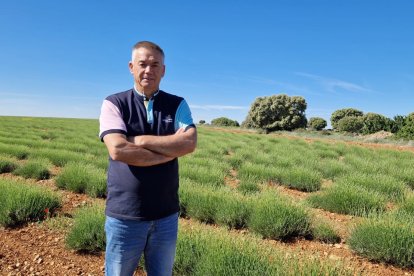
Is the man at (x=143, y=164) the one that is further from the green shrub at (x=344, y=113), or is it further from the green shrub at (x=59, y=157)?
the green shrub at (x=344, y=113)

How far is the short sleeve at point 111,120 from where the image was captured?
96.9 inches

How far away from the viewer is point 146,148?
2418mm

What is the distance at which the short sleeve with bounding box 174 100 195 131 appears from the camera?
2.66 meters

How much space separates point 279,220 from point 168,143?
9.67ft

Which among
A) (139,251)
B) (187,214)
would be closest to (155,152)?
(139,251)

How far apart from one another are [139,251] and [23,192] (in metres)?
3.68

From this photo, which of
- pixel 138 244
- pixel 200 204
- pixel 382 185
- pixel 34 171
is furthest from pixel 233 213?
pixel 34 171

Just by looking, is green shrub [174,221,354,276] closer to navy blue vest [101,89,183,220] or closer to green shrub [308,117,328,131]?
navy blue vest [101,89,183,220]

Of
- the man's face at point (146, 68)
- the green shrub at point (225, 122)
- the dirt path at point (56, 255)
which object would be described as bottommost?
the dirt path at point (56, 255)

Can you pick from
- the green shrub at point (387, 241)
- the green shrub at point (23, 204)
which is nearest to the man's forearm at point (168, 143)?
the green shrub at point (387, 241)

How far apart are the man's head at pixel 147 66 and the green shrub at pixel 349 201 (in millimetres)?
4831

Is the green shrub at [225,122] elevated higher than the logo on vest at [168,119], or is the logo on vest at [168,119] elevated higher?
the green shrub at [225,122]

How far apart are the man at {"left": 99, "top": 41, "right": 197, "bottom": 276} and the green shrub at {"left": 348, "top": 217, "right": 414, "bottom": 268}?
Answer: 9.33ft

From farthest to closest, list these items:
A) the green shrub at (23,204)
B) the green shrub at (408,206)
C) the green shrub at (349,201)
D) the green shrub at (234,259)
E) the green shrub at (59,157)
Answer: the green shrub at (59,157)
the green shrub at (349,201)
the green shrub at (408,206)
the green shrub at (23,204)
the green shrub at (234,259)
